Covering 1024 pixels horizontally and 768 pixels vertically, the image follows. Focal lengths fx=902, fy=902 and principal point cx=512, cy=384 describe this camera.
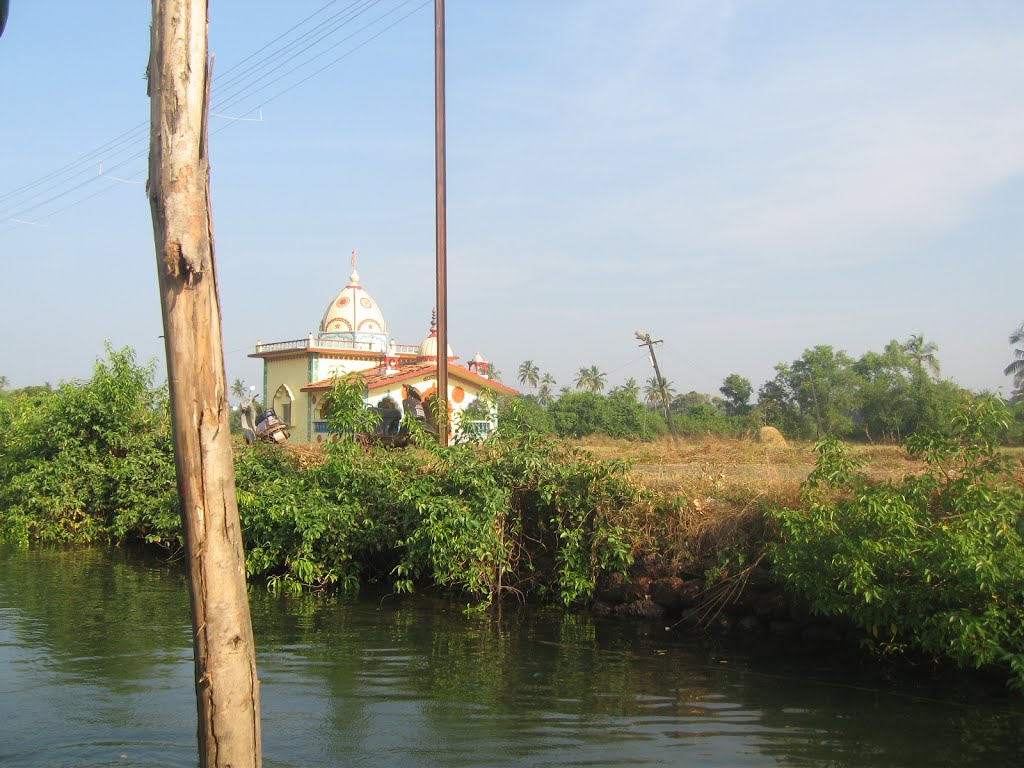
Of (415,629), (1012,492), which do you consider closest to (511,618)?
(415,629)

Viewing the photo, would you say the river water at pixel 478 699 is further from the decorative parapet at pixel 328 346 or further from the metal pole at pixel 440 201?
the decorative parapet at pixel 328 346

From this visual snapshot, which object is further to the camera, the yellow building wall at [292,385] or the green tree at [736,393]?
the green tree at [736,393]

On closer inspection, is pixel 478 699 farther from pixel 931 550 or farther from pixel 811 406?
pixel 811 406

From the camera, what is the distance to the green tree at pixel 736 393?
174 feet

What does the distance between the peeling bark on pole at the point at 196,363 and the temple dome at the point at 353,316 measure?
112 feet

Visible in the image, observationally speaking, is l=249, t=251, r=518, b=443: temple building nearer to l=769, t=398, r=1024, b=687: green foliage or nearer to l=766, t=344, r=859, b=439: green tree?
l=766, t=344, r=859, b=439: green tree

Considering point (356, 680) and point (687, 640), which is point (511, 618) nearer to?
point (687, 640)

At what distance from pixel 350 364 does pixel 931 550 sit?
3110 centimetres

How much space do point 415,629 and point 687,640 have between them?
3113 millimetres

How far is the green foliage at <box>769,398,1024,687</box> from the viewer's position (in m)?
7.49

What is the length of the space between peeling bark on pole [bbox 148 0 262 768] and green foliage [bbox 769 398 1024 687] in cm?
589

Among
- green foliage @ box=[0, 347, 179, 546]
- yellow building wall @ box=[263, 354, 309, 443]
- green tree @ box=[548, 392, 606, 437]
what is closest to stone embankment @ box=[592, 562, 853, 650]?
green foliage @ box=[0, 347, 179, 546]

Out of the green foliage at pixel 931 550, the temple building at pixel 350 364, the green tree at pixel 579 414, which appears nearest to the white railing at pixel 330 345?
the temple building at pixel 350 364

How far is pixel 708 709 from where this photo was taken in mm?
7551
